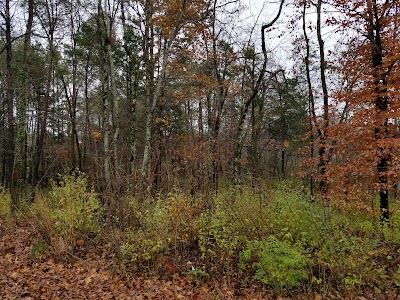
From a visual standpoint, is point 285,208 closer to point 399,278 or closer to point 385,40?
point 399,278

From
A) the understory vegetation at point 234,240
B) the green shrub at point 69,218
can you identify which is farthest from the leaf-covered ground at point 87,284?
the green shrub at point 69,218

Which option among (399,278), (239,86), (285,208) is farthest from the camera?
(239,86)

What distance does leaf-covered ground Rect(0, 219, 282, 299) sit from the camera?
473 cm

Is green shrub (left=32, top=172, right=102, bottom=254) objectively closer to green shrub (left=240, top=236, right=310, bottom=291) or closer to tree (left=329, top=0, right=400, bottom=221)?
green shrub (left=240, top=236, right=310, bottom=291)

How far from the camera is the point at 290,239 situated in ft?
18.6

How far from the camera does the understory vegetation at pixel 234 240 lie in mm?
4941

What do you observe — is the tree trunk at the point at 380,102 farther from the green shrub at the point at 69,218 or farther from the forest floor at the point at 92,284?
the green shrub at the point at 69,218

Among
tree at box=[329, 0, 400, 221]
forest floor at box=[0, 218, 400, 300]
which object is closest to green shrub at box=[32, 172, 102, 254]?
forest floor at box=[0, 218, 400, 300]

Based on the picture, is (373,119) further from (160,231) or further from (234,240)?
(160,231)

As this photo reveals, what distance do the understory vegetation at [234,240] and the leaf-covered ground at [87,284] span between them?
201mm

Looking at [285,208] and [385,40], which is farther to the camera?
[385,40]

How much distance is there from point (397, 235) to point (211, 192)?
13.1 ft

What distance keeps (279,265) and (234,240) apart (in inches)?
35.9

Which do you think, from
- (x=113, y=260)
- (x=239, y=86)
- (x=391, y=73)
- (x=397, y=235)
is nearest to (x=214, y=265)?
(x=113, y=260)
